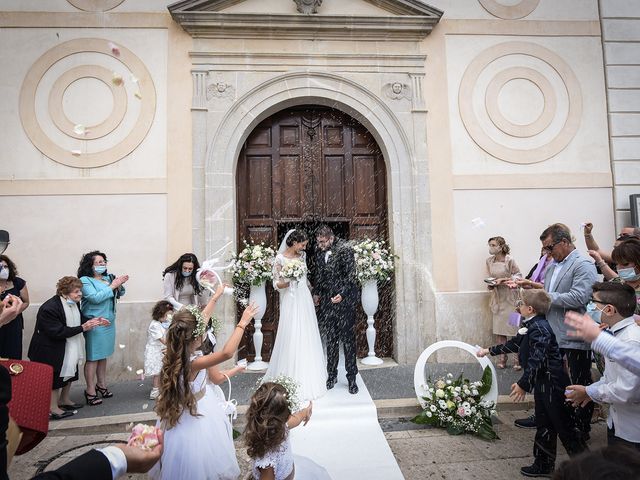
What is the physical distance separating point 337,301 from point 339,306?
0.11 meters

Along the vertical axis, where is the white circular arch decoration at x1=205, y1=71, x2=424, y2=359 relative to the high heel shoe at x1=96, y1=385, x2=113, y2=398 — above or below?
above

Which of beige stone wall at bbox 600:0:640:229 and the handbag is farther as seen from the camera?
beige stone wall at bbox 600:0:640:229

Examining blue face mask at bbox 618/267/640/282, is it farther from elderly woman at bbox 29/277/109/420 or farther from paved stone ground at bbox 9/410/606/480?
elderly woman at bbox 29/277/109/420

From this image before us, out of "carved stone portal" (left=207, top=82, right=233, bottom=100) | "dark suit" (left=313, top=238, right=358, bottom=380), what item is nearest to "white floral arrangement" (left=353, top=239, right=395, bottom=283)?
"dark suit" (left=313, top=238, right=358, bottom=380)

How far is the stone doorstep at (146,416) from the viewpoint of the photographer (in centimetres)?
456

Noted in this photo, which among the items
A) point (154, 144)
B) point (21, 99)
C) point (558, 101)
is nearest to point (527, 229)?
point (558, 101)

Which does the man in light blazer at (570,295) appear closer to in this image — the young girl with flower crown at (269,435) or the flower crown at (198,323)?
the young girl with flower crown at (269,435)

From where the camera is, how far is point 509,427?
4.52 m

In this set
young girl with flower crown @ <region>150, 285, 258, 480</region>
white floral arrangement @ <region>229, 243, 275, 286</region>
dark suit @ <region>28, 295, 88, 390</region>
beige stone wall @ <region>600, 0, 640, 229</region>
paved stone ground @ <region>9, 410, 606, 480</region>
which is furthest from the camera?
beige stone wall @ <region>600, 0, 640, 229</region>

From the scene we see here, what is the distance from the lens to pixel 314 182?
7.35m

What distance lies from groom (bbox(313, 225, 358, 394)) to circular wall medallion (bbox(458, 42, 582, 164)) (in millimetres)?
3535

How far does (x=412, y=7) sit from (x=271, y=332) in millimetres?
5988

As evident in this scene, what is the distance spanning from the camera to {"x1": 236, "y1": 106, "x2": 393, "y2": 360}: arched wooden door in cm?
727

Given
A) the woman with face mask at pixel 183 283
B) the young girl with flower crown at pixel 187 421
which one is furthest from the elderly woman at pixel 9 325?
the young girl with flower crown at pixel 187 421
